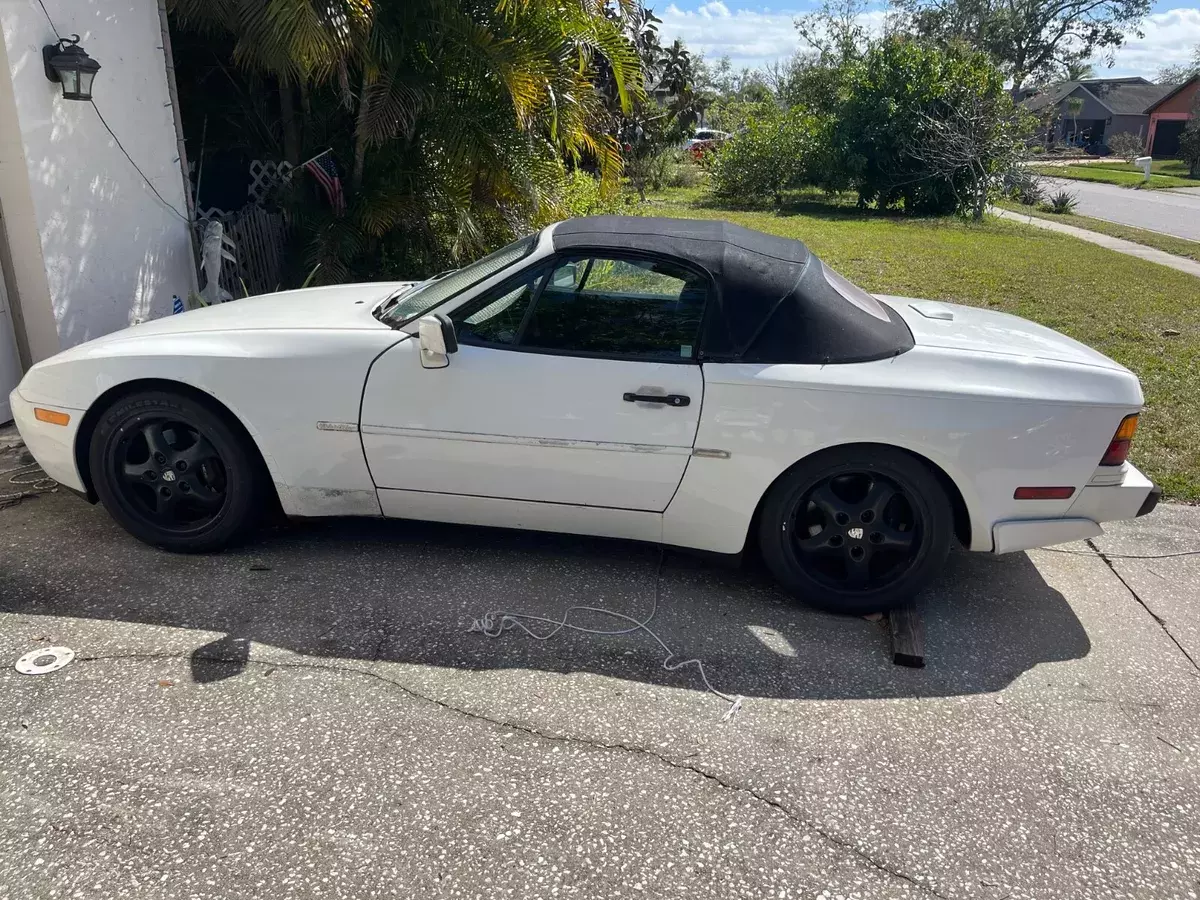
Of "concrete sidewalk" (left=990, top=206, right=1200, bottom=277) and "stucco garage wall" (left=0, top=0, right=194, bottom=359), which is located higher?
"stucco garage wall" (left=0, top=0, right=194, bottom=359)

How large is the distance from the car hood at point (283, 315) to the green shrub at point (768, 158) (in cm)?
1894

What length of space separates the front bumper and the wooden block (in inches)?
137

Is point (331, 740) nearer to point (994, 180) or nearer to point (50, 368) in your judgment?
point (50, 368)

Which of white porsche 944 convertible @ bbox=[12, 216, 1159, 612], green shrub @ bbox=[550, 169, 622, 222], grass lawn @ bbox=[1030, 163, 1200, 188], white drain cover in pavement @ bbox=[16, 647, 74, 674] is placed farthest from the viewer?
grass lawn @ bbox=[1030, 163, 1200, 188]

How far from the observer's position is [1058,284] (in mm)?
11719

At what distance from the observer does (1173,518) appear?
498cm

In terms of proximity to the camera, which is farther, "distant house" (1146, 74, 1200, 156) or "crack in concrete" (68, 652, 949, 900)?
"distant house" (1146, 74, 1200, 156)

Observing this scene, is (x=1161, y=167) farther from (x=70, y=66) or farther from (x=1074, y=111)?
(x=70, y=66)

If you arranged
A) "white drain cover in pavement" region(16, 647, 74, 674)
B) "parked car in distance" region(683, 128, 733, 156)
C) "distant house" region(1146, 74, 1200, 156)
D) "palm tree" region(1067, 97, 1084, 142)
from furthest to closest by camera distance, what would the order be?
"palm tree" region(1067, 97, 1084, 142) → "distant house" region(1146, 74, 1200, 156) → "parked car in distance" region(683, 128, 733, 156) → "white drain cover in pavement" region(16, 647, 74, 674)

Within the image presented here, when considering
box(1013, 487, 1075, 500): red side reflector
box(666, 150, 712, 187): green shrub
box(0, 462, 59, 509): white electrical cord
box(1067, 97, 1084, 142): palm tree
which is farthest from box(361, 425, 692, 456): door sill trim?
box(1067, 97, 1084, 142): palm tree

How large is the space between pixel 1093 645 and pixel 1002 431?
0.98 m

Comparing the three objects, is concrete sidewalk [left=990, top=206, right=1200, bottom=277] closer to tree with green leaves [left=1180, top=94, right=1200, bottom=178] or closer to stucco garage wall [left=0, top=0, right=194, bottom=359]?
stucco garage wall [left=0, top=0, right=194, bottom=359]

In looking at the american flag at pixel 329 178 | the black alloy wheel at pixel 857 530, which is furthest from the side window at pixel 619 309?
the american flag at pixel 329 178

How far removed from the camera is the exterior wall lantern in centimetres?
555
